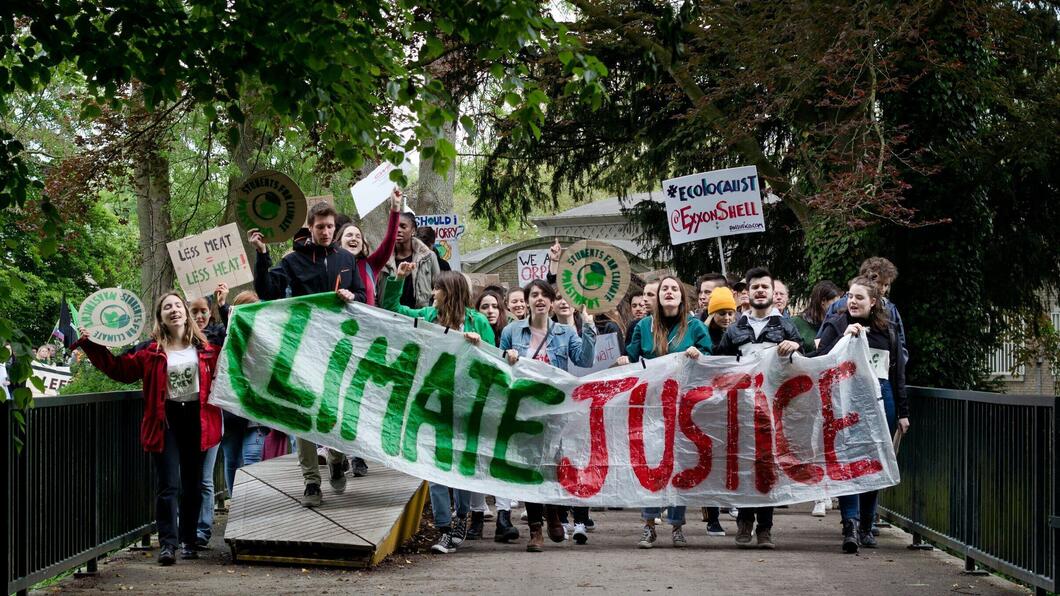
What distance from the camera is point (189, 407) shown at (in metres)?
9.52

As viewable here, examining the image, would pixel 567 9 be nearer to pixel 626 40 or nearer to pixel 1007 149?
pixel 626 40

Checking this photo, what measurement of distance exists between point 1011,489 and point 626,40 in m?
13.2

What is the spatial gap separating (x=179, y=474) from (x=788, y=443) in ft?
15.1

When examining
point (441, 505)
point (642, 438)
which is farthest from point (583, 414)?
point (441, 505)

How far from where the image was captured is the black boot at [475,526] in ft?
34.7

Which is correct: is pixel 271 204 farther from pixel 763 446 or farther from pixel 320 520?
pixel 763 446

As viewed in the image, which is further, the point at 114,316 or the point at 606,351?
the point at 114,316

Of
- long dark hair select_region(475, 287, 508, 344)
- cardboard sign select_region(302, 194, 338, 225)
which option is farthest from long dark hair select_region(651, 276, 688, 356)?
cardboard sign select_region(302, 194, 338, 225)

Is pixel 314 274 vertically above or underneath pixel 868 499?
above

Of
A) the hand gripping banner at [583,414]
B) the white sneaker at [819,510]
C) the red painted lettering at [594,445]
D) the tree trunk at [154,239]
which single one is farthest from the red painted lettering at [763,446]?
the tree trunk at [154,239]

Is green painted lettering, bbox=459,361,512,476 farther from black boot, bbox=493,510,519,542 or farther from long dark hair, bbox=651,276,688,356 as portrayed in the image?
long dark hair, bbox=651,276,688,356

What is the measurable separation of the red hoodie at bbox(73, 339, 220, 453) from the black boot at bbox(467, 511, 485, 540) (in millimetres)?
2256

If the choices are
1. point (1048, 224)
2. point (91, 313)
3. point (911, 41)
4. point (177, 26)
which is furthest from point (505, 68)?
point (1048, 224)

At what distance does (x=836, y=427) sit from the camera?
9945 millimetres
